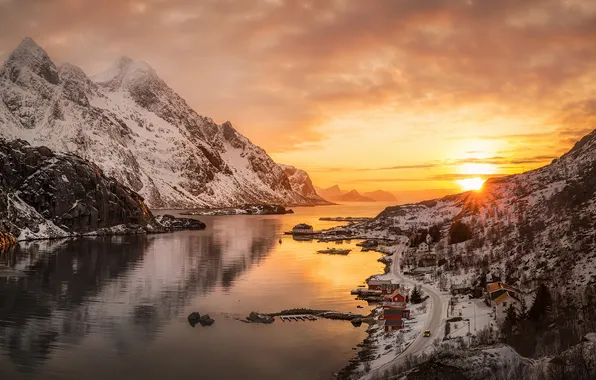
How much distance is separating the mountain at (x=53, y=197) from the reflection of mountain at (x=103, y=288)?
16.5 m

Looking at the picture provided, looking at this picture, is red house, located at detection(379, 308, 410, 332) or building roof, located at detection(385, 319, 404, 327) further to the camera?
building roof, located at detection(385, 319, 404, 327)

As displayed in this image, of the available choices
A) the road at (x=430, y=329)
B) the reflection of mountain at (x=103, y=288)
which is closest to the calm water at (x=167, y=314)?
the reflection of mountain at (x=103, y=288)

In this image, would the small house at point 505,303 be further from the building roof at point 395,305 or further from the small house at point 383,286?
the small house at point 383,286

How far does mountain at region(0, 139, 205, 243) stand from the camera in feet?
526

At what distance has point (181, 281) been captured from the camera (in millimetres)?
95812

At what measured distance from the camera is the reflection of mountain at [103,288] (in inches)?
2285

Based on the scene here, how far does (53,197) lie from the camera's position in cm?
17288

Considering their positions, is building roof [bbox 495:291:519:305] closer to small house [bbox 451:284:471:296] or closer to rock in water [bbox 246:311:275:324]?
small house [bbox 451:284:471:296]

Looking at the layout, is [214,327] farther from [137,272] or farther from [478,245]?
[478,245]

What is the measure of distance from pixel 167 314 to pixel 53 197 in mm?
122861

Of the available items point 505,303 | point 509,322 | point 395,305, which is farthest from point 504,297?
point 395,305

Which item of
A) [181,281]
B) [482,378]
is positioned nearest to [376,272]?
[181,281]

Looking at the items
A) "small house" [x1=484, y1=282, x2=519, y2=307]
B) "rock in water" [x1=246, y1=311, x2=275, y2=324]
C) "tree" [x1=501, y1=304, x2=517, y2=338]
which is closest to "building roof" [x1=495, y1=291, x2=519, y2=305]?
"small house" [x1=484, y1=282, x2=519, y2=307]

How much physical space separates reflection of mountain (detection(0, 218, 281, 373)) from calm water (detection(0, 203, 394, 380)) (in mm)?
206
